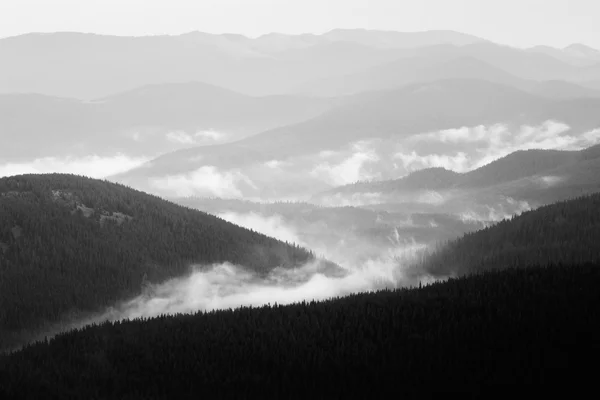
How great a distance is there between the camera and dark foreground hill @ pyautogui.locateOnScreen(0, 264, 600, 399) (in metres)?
46.1

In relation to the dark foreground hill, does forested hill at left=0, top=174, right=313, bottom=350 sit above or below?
above

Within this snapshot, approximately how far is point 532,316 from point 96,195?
13650 cm

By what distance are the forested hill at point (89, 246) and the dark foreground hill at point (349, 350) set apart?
2559 inches

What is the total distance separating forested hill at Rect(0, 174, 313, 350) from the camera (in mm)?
132375

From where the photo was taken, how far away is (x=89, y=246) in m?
153

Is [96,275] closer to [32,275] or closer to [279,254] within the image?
[32,275]

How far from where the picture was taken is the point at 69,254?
14812cm

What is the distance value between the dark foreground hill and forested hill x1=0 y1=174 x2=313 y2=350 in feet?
213

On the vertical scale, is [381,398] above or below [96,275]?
below

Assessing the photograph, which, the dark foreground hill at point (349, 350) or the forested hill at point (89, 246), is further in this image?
the forested hill at point (89, 246)

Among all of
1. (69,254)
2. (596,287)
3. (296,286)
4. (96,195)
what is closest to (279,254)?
(296,286)

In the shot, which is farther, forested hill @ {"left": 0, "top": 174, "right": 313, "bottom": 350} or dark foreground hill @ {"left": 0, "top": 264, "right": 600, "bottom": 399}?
forested hill @ {"left": 0, "top": 174, "right": 313, "bottom": 350}

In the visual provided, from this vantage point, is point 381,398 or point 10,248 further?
point 10,248

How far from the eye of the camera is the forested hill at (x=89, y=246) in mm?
132375
